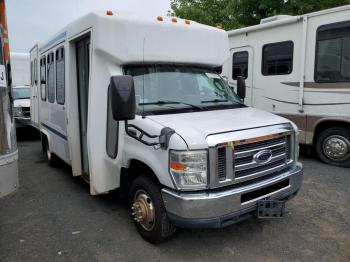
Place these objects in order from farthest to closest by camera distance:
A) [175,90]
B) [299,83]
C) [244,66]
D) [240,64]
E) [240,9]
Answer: [240,9] → [240,64] → [244,66] → [299,83] → [175,90]

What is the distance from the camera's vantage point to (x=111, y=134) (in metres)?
4.38

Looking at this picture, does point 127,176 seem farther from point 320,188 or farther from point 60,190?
point 320,188

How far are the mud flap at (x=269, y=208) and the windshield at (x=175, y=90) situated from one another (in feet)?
4.41

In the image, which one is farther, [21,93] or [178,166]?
[21,93]

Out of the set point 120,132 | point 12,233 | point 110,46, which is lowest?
point 12,233

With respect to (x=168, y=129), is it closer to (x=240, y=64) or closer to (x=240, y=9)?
(x=240, y=64)

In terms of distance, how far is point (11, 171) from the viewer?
3.64 meters

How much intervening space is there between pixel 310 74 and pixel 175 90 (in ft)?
13.8

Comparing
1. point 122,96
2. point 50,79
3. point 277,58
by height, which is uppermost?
point 277,58

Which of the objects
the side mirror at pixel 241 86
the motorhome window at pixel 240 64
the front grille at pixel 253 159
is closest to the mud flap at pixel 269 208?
the front grille at pixel 253 159

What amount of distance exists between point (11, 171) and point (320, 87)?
606 cm

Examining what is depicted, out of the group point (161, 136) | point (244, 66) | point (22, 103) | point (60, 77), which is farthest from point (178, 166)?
point (22, 103)

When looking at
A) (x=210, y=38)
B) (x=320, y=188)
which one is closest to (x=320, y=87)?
(x=320, y=188)

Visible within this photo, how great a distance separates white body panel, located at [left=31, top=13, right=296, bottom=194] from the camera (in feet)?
11.9
